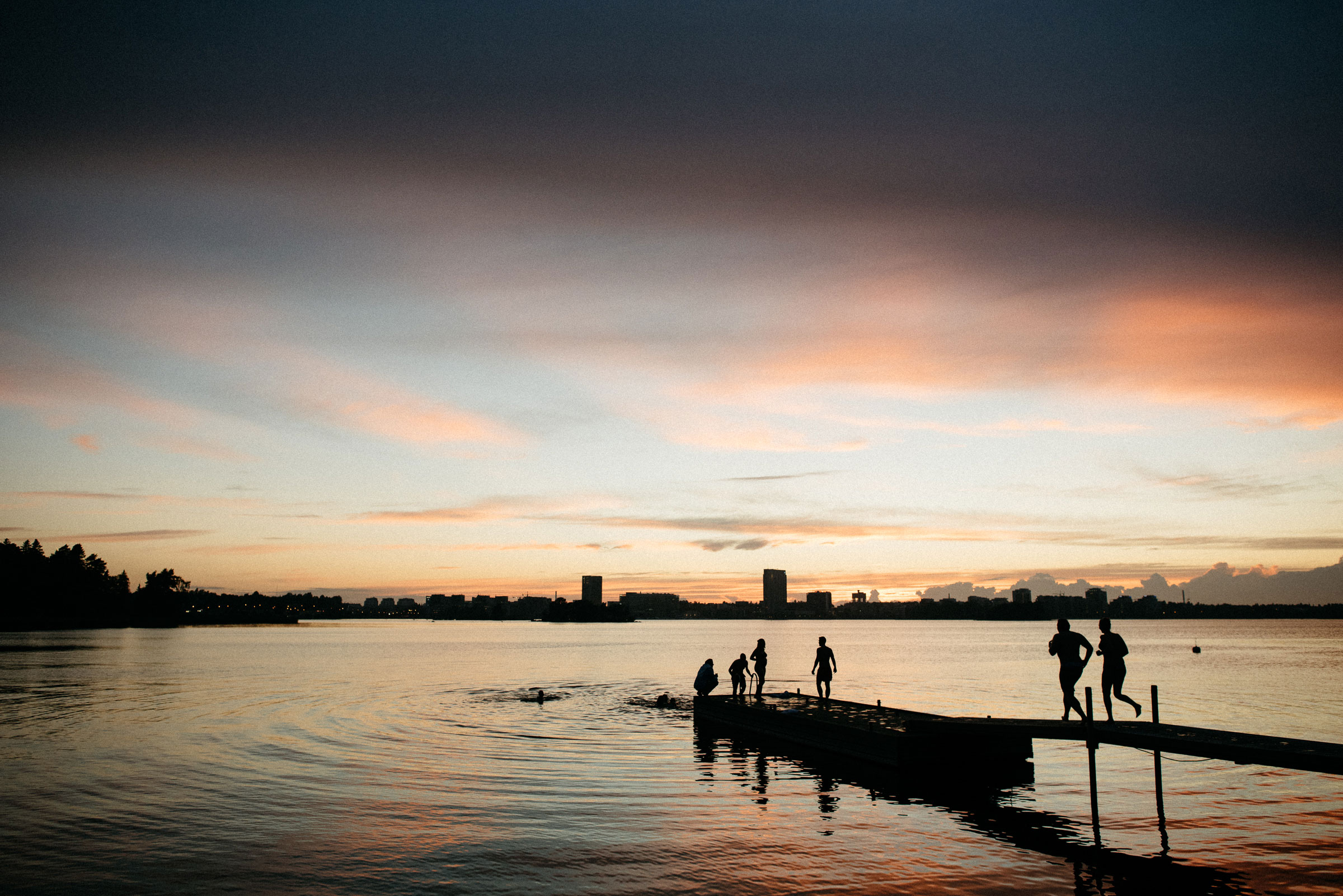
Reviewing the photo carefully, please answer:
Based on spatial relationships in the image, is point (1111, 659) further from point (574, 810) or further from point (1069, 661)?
point (574, 810)

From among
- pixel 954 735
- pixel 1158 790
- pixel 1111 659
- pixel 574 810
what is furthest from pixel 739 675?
pixel 1111 659

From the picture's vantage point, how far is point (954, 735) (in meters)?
26.5

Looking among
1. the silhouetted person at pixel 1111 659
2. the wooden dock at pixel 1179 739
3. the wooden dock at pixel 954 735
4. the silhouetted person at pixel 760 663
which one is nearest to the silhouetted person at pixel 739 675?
the silhouetted person at pixel 760 663

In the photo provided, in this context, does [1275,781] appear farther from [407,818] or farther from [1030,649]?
[1030,649]

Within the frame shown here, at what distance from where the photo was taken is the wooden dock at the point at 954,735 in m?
18.9

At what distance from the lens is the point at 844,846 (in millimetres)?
19891

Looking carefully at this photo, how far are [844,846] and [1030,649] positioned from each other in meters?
146

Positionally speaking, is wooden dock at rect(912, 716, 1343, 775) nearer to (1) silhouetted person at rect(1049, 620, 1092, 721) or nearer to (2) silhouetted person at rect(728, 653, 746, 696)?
(1) silhouetted person at rect(1049, 620, 1092, 721)

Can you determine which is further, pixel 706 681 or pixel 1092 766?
pixel 706 681

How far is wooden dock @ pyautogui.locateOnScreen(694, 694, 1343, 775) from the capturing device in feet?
62.1

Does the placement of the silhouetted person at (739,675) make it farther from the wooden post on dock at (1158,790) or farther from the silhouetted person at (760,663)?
the wooden post on dock at (1158,790)

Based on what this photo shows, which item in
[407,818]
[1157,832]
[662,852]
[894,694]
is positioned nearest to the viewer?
[662,852]

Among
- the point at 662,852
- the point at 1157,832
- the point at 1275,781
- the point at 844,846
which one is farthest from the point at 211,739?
the point at 1275,781

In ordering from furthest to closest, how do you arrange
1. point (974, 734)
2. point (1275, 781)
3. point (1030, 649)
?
point (1030, 649), point (1275, 781), point (974, 734)
